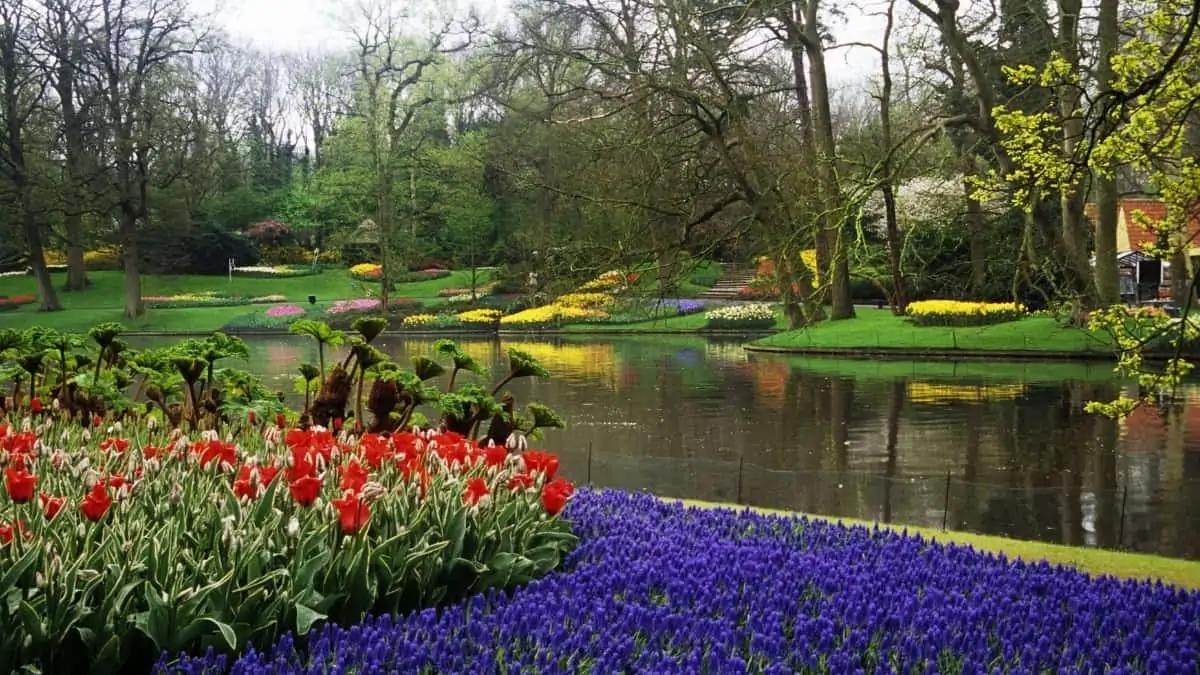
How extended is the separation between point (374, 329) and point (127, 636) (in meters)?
4.77

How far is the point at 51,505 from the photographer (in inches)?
162

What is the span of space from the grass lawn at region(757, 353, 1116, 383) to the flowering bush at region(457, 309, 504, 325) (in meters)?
16.1

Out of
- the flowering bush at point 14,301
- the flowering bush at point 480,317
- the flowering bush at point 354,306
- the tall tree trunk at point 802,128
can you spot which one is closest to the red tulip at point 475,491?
the tall tree trunk at point 802,128

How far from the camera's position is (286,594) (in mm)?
3602

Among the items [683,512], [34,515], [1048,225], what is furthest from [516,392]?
[34,515]

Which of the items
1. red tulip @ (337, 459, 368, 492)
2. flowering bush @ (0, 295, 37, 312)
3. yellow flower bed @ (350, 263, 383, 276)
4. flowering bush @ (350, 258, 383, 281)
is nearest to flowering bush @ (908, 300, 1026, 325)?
red tulip @ (337, 459, 368, 492)

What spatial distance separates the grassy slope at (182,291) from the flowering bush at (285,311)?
495mm

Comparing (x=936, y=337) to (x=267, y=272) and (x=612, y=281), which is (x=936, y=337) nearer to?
(x=612, y=281)

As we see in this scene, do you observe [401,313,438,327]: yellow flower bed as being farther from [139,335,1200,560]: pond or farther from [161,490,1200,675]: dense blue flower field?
[161,490,1200,675]: dense blue flower field

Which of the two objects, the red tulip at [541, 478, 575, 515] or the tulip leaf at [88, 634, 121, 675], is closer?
the tulip leaf at [88, 634, 121, 675]

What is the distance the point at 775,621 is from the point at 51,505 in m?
2.68

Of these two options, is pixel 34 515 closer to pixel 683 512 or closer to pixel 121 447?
pixel 121 447

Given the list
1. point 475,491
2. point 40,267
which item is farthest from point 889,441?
point 40,267

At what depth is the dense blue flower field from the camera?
332cm
